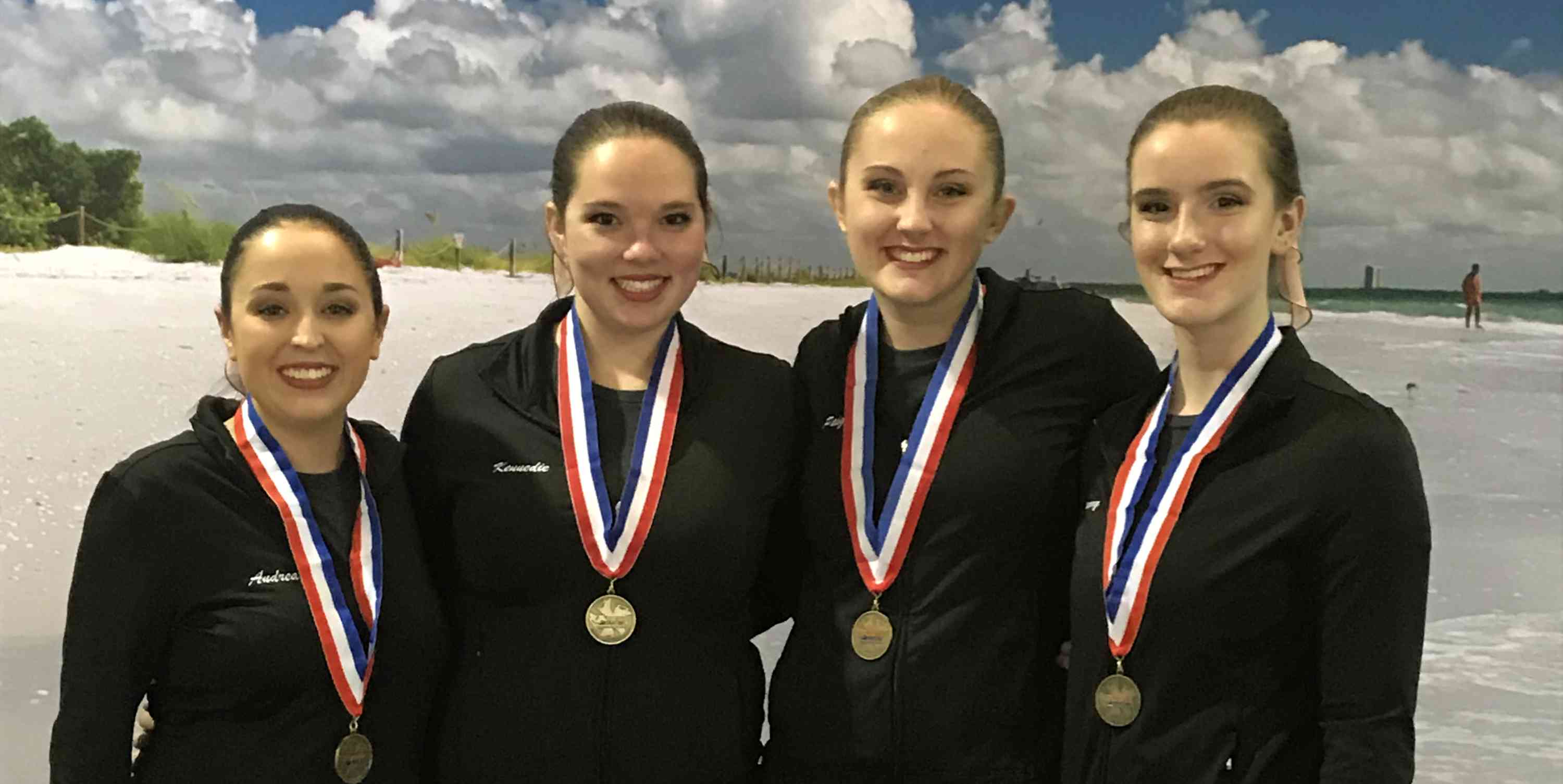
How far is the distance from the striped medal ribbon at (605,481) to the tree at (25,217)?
2782 mm

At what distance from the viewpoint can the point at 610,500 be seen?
4.98 ft

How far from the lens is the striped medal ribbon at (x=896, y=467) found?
4.96 ft

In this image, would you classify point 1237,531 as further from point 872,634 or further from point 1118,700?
point 872,634

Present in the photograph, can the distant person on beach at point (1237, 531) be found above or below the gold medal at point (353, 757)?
above

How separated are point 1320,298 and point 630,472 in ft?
14.9

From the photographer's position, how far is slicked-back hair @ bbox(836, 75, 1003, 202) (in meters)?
1.57

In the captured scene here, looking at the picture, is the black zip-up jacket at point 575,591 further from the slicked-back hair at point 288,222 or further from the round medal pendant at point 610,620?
the slicked-back hair at point 288,222

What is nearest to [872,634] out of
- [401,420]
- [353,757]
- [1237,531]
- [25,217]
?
[1237,531]

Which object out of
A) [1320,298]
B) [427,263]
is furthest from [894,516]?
[1320,298]

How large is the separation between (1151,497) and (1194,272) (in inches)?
11.9

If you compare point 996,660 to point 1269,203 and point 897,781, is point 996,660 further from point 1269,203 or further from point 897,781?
point 1269,203

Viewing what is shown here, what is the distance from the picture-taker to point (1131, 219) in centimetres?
147

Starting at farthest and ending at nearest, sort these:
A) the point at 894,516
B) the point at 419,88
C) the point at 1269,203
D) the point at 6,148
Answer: the point at 419,88
the point at 6,148
the point at 894,516
the point at 1269,203

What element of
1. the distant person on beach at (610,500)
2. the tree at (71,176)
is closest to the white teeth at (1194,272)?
the distant person on beach at (610,500)
